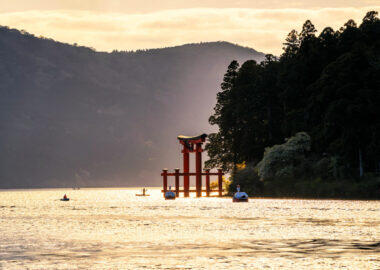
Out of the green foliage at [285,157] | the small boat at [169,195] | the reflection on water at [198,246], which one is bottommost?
the reflection on water at [198,246]

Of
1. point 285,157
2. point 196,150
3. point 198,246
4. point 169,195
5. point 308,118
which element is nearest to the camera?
point 198,246

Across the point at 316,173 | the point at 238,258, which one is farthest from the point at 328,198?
the point at 238,258

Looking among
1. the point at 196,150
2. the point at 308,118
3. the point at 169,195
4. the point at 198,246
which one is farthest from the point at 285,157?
the point at 198,246

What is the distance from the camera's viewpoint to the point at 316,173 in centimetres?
9650

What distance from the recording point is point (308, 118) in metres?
103

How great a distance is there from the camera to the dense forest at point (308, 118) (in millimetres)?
89562

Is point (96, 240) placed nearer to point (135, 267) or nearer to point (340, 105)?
point (135, 267)

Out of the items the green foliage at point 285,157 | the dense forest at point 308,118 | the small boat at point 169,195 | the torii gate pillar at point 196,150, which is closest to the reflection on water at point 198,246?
the dense forest at point 308,118

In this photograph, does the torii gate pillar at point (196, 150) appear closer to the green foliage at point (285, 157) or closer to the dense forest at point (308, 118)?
the dense forest at point (308, 118)

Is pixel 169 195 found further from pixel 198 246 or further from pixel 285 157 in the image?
pixel 198 246

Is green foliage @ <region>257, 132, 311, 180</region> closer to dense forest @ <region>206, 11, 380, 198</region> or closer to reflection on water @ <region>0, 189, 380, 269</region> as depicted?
dense forest @ <region>206, 11, 380, 198</region>

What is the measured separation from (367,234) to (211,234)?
26.9 ft

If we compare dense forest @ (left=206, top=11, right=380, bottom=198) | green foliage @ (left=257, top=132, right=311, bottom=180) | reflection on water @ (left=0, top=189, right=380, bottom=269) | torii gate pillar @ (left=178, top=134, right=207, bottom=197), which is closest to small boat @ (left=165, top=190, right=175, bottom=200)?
torii gate pillar @ (left=178, top=134, right=207, bottom=197)

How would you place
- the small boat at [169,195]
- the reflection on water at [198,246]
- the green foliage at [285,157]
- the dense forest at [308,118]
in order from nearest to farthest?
the reflection on water at [198,246]
the dense forest at [308,118]
the green foliage at [285,157]
the small boat at [169,195]
